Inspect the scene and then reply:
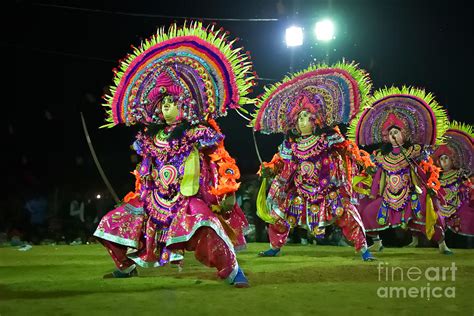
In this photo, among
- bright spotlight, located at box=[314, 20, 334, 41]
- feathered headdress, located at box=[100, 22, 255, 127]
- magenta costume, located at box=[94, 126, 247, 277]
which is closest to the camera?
magenta costume, located at box=[94, 126, 247, 277]

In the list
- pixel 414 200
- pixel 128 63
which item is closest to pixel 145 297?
pixel 128 63

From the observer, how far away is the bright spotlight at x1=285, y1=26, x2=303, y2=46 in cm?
1202

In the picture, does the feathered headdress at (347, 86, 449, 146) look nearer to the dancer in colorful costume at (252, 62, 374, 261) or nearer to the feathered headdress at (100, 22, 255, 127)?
the dancer in colorful costume at (252, 62, 374, 261)

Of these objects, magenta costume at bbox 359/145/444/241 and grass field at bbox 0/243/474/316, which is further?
magenta costume at bbox 359/145/444/241

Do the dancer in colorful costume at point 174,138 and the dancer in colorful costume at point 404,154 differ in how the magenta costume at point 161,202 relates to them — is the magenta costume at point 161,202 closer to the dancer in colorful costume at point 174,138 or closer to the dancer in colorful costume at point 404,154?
the dancer in colorful costume at point 174,138

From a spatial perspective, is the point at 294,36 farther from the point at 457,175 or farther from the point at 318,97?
the point at 318,97

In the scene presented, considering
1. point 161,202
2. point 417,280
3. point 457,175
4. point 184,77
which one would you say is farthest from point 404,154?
point 161,202

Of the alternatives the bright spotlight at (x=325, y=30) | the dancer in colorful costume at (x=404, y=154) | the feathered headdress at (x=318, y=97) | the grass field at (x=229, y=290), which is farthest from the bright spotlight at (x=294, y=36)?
the grass field at (x=229, y=290)

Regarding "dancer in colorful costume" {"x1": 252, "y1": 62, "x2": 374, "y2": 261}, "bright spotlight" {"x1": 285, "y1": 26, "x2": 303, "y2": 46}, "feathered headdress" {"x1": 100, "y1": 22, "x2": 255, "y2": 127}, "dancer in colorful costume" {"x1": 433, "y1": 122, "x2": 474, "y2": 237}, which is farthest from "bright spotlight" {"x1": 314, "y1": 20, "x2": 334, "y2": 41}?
"feathered headdress" {"x1": 100, "y1": 22, "x2": 255, "y2": 127}

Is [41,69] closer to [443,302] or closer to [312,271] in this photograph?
[312,271]

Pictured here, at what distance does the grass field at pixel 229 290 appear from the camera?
11.4 feet

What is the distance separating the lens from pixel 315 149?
682cm

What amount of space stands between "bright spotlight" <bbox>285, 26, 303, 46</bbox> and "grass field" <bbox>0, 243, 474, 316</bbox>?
6.51 meters

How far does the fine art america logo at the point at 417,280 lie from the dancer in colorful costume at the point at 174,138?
56.4 inches
